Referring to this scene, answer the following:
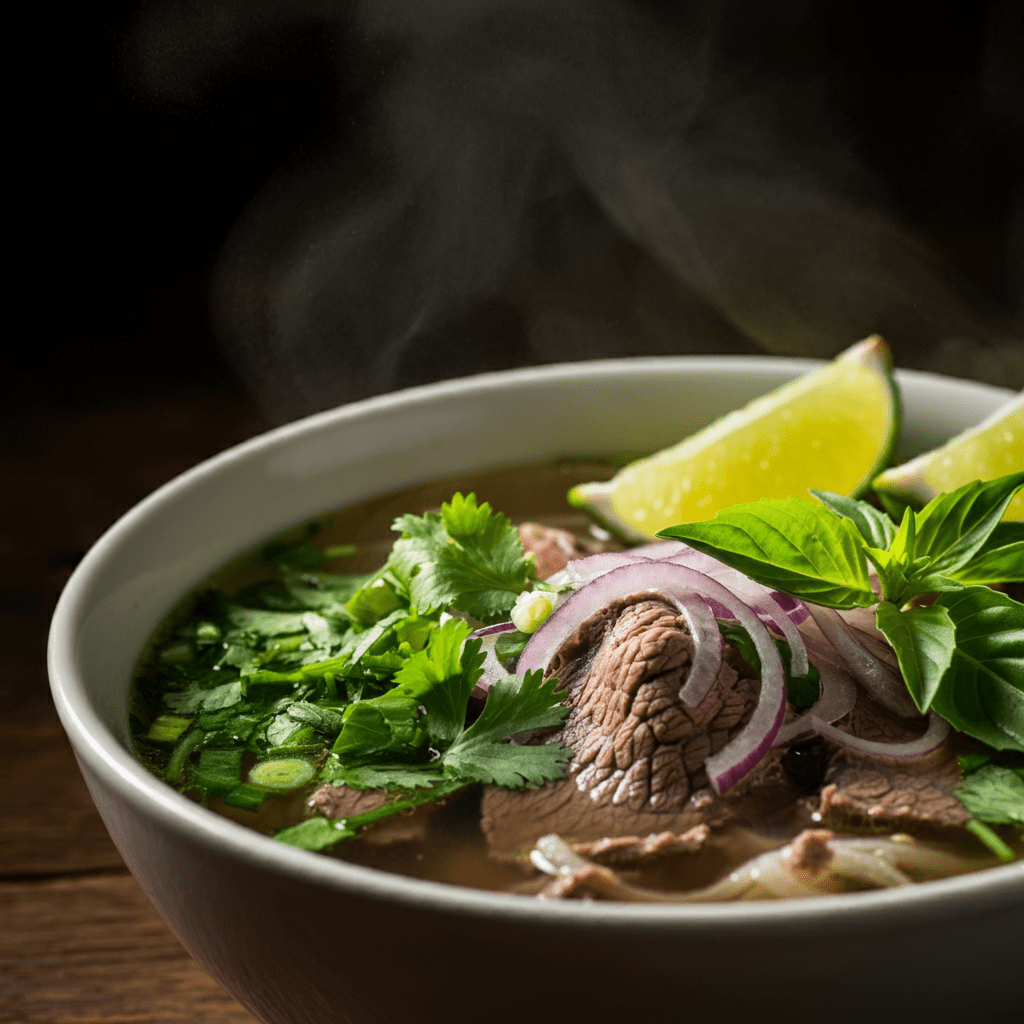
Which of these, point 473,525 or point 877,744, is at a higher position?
point 473,525

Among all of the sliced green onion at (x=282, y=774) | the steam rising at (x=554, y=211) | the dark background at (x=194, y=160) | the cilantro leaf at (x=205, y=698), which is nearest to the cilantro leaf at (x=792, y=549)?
the sliced green onion at (x=282, y=774)

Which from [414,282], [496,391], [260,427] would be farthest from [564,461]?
[260,427]

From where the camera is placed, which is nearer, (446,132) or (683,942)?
(683,942)

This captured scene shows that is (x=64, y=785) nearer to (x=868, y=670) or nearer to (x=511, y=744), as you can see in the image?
(x=511, y=744)

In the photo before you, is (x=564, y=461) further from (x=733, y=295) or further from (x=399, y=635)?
(x=733, y=295)

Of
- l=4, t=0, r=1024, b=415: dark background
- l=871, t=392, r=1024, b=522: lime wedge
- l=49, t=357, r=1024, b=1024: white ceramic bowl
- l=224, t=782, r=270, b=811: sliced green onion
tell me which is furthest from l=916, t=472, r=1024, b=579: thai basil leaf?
l=4, t=0, r=1024, b=415: dark background

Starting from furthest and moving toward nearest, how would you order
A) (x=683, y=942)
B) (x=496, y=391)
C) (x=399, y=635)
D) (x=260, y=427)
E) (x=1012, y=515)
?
(x=260, y=427) < (x=496, y=391) < (x=1012, y=515) < (x=399, y=635) < (x=683, y=942)
